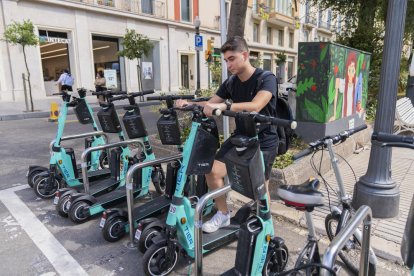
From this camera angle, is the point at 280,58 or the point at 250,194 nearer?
the point at 250,194

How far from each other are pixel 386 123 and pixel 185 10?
2222 cm

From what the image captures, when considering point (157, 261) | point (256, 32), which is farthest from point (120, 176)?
point (256, 32)

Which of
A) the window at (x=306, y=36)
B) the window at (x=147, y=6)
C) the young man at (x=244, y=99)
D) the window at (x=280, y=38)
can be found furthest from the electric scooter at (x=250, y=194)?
the window at (x=306, y=36)

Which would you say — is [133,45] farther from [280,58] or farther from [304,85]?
[280,58]

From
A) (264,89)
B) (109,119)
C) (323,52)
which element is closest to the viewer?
(264,89)

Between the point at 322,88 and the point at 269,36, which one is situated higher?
the point at 269,36

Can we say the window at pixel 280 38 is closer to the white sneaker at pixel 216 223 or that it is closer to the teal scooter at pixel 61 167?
the teal scooter at pixel 61 167

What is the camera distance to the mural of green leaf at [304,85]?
5375 mm

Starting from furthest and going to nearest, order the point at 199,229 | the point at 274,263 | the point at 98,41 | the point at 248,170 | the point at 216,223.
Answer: the point at 98,41 → the point at 216,223 → the point at 274,263 → the point at 199,229 → the point at 248,170

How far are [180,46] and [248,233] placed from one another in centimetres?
2227

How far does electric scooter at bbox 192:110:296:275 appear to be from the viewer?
6.28ft

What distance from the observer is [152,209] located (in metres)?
3.24

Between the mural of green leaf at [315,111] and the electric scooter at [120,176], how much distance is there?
113 inches

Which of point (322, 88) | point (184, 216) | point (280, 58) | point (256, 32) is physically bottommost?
point (184, 216)
